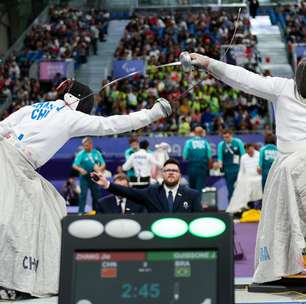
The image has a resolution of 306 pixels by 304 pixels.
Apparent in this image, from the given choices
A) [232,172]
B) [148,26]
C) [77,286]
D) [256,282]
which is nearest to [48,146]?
[256,282]

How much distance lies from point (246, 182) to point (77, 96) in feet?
31.4

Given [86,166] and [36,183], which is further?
[86,166]

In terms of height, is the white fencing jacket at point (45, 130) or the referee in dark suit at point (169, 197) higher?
the white fencing jacket at point (45, 130)

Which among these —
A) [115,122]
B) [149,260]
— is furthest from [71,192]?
[149,260]

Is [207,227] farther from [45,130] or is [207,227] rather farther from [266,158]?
[266,158]

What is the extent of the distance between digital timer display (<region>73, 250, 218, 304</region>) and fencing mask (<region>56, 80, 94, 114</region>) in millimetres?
3241

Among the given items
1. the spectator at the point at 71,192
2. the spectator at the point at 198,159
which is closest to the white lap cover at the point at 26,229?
the spectator at the point at 198,159

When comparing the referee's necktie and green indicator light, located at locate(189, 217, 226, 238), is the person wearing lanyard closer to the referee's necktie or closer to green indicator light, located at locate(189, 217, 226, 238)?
the referee's necktie

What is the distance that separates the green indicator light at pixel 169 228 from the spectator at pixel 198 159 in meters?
12.4

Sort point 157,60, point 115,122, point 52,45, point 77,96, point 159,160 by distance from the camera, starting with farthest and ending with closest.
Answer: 1. point 52,45
2. point 157,60
3. point 159,160
4. point 77,96
5. point 115,122

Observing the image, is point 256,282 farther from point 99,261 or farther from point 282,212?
point 99,261

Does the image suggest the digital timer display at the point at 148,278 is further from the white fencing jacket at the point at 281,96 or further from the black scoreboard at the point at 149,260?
the white fencing jacket at the point at 281,96

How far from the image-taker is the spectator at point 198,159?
1454cm

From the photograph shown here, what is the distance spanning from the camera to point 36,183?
5020 millimetres
